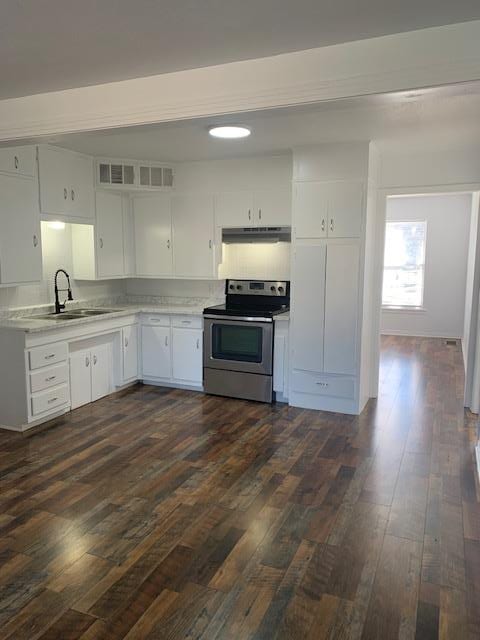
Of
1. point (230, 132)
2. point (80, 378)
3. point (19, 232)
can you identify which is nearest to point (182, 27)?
point (230, 132)

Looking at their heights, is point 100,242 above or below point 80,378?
above

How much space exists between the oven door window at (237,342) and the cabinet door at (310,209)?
1.06m

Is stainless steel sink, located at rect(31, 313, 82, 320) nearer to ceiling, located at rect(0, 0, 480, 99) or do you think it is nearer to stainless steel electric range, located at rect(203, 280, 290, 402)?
stainless steel electric range, located at rect(203, 280, 290, 402)

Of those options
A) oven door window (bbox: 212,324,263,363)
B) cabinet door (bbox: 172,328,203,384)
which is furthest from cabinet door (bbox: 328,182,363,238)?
cabinet door (bbox: 172,328,203,384)

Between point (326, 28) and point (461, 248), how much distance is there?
7.10m

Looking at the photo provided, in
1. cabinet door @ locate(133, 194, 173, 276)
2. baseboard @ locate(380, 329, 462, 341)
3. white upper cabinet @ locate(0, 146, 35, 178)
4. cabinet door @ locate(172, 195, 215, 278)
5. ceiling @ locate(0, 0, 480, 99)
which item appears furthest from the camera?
baseboard @ locate(380, 329, 462, 341)

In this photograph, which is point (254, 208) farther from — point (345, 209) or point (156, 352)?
point (156, 352)

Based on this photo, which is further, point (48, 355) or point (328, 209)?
point (328, 209)

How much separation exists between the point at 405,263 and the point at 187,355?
5.20 m

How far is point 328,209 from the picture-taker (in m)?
4.39

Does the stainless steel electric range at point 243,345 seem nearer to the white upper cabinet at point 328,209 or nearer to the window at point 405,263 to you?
the white upper cabinet at point 328,209

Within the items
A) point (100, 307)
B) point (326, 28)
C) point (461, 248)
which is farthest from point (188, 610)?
point (461, 248)

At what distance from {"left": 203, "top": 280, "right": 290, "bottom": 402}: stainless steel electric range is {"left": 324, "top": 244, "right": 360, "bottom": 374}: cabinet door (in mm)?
573

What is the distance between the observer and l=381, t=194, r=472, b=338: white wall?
817 cm
